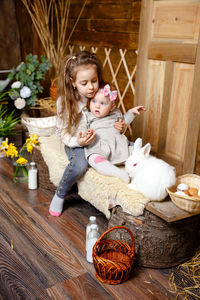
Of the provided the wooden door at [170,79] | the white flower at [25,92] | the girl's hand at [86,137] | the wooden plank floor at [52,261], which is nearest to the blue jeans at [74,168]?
the girl's hand at [86,137]

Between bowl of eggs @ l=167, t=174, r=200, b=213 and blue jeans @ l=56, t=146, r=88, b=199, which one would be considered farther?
blue jeans @ l=56, t=146, r=88, b=199

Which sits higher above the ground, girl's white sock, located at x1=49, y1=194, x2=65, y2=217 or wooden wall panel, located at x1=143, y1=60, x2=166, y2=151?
wooden wall panel, located at x1=143, y1=60, x2=166, y2=151

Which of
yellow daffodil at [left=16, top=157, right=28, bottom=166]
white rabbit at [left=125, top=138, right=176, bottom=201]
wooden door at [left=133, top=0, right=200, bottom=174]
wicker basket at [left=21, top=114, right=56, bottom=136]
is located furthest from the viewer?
wicker basket at [left=21, top=114, right=56, bottom=136]

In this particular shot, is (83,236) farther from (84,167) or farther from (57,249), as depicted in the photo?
(84,167)

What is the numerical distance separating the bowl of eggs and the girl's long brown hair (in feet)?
2.45

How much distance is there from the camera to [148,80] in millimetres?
2449

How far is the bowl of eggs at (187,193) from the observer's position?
1.46m

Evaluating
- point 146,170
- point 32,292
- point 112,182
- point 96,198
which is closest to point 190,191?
point 146,170

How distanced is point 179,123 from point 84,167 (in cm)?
79

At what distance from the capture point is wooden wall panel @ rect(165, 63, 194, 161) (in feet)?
6.95

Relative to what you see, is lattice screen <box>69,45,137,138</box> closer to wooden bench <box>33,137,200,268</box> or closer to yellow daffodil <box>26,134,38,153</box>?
yellow daffodil <box>26,134,38,153</box>

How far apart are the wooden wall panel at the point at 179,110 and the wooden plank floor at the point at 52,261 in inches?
29.1

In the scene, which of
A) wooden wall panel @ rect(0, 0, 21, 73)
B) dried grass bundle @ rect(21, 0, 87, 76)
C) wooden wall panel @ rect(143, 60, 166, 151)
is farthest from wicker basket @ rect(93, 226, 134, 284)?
wooden wall panel @ rect(0, 0, 21, 73)

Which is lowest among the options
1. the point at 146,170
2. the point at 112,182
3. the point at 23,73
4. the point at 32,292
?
the point at 32,292
